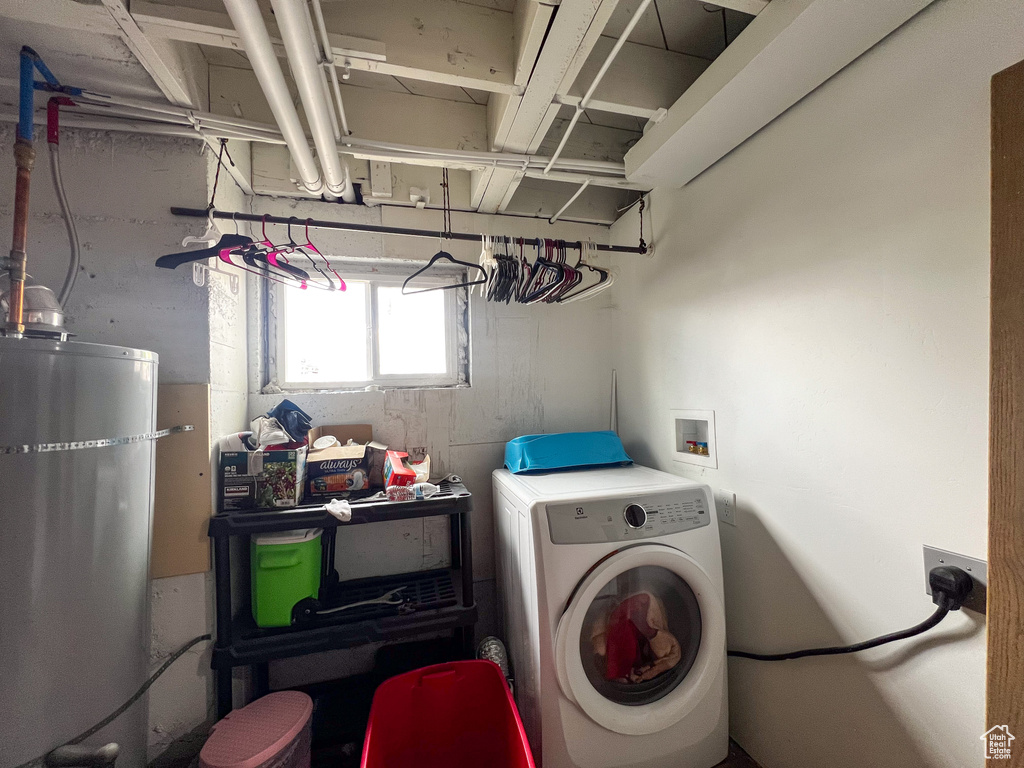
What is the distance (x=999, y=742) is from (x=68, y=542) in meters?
1.87

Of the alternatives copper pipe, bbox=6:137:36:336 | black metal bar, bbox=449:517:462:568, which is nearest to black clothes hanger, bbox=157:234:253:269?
copper pipe, bbox=6:137:36:336

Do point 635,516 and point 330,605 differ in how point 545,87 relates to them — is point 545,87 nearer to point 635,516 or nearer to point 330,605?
point 635,516

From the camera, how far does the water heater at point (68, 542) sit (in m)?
0.78

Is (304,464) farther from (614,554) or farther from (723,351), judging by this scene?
(723,351)

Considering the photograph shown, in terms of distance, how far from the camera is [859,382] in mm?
994

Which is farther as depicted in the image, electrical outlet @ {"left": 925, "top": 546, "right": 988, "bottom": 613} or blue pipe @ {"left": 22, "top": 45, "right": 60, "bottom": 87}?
blue pipe @ {"left": 22, "top": 45, "right": 60, "bottom": 87}

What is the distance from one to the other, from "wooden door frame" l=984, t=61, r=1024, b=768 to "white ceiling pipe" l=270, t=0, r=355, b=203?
133cm

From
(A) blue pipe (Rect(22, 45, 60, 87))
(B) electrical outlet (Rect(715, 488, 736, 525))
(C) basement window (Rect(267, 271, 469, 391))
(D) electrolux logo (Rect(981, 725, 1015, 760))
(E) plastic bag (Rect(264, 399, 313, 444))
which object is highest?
(A) blue pipe (Rect(22, 45, 60, 87))

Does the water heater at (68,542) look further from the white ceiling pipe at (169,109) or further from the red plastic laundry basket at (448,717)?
the white ceiling pipe at (169,109)

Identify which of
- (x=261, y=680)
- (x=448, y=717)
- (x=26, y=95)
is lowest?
(x=261, y=680)

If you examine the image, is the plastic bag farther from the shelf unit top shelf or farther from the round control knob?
the round control knob

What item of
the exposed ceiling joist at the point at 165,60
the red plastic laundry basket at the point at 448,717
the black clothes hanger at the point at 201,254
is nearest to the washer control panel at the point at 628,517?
the red plastic laundry basket at the point at 448,717

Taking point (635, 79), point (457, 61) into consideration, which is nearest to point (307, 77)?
point (457, 61)

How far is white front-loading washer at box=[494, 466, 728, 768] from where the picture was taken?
1.11 m
